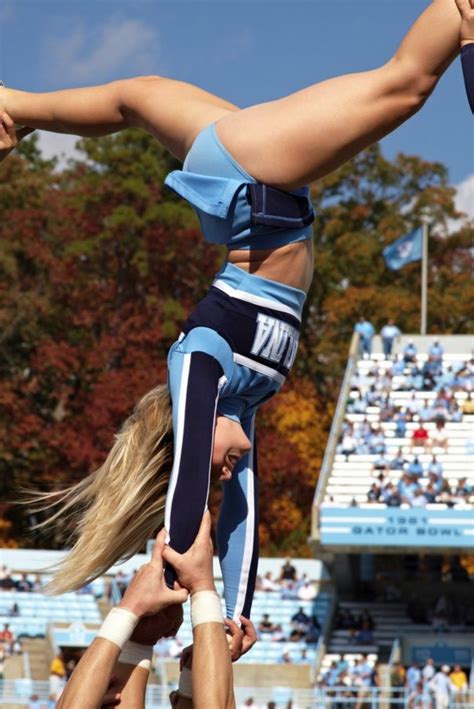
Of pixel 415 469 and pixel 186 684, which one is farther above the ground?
pixel 415 469

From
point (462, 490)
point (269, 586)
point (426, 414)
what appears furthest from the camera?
point (426, 414)

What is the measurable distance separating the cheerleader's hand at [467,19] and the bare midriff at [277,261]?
3.14ft

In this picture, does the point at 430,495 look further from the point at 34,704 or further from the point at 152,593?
the point at 152,593

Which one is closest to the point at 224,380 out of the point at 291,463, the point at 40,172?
the point at 291,463

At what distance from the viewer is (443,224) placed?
3828 cm

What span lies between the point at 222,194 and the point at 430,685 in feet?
48.3

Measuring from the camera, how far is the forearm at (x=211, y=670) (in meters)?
3.81

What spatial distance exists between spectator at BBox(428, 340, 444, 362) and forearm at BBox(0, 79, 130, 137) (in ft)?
72.1

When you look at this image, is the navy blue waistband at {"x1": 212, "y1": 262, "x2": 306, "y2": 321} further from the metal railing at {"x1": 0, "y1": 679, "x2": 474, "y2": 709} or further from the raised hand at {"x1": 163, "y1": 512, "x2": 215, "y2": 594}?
the metal railing at {"x1": 0, "y1": 679, "x2": 474, "y2": 709}

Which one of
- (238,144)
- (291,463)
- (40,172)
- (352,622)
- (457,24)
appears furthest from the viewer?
(40,172)

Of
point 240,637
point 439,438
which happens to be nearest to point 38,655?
point 439,438

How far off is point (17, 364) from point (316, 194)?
10178 mm

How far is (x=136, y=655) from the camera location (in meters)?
4.38

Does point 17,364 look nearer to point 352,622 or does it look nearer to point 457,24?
point 352,622
